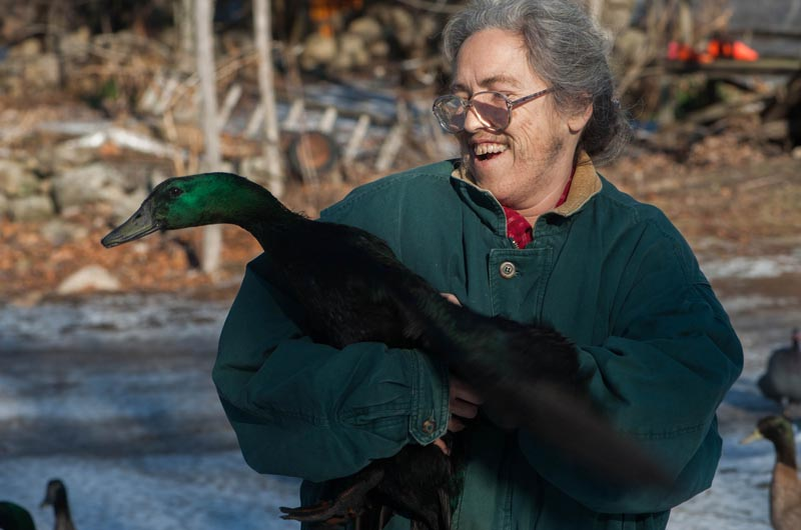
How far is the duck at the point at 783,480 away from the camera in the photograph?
4477mm

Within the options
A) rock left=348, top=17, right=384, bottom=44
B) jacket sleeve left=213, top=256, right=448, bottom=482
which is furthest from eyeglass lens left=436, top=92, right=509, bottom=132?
rock left=348, top=17, right=384, bottom=44

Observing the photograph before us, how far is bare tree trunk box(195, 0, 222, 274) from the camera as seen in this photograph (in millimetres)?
10281

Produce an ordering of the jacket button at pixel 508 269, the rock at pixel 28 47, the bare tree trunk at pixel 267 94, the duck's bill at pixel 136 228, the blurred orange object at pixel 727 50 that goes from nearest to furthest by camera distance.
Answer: the jacket button at pixel 508 269 → the duck's bill at pixel 136 228 → the bare tree trunk at pixel 267 94 → the blurred orange object at pixel 727 50 → the rock at pixel 28 47

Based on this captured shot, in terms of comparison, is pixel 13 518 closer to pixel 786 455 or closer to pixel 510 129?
pixel 510 129

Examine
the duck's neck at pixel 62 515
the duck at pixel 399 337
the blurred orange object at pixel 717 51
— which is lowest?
the duck's neck at pixel 62 515

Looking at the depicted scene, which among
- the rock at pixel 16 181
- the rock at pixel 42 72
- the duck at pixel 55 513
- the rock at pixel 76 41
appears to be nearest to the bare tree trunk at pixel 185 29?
the rock at pixel 76 41

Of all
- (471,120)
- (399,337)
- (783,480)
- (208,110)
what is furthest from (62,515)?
(208,110)

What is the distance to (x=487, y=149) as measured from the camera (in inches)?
84.5

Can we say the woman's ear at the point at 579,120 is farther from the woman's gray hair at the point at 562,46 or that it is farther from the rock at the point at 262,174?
the rock at the point at 262,174

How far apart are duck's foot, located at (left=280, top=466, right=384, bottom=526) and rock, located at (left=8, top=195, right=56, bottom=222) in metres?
11.5

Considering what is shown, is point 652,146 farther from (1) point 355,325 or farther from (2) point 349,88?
(1) point 355,325

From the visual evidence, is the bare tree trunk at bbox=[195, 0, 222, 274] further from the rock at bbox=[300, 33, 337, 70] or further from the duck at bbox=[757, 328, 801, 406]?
the rock at bbox=[300, 33, 337, 70]

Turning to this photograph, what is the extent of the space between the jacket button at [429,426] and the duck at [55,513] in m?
2.90

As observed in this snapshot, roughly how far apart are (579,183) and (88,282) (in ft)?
28.6
